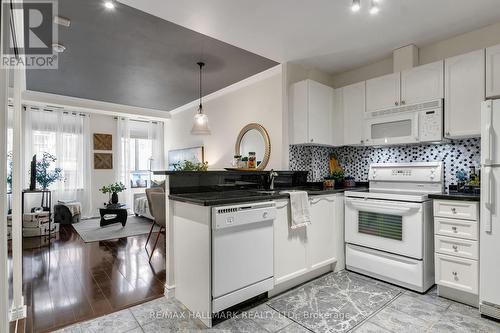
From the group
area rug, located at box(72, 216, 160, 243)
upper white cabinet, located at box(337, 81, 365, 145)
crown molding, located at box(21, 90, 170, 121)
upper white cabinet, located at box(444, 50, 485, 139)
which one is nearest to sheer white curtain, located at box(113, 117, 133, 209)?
crown molding, located at box(21, 90, 170, 121)

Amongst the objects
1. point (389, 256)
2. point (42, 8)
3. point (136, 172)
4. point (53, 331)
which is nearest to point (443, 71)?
point (389, 256)

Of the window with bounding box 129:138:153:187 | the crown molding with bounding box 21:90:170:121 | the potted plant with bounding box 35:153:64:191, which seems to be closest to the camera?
the potted plant with bounding box 35:153:64:191

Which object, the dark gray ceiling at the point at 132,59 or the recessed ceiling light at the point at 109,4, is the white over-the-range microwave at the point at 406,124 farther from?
the recessed ceiling light at the point at 109,4

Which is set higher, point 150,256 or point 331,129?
point 331,129

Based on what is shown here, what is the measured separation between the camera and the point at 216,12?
238 centimetres

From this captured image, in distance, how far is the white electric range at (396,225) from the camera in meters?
2.48

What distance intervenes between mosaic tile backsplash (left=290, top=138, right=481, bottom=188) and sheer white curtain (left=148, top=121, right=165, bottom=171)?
4.78 meters

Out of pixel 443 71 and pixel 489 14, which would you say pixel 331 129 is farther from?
pixel 489 14

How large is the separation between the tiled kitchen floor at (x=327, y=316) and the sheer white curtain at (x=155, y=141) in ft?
17.4

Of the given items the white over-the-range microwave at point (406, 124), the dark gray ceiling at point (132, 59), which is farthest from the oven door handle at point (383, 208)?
the dark gray ceiling at point (132, 59)

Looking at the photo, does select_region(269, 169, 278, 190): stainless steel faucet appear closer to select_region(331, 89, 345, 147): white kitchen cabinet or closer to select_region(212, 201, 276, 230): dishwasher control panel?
select_region(212, 201, 276, 230): dishwasher control panel

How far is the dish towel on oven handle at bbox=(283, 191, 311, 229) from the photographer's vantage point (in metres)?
2.51

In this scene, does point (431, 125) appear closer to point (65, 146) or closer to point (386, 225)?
point (386, 225)

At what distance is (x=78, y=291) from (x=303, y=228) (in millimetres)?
2223
